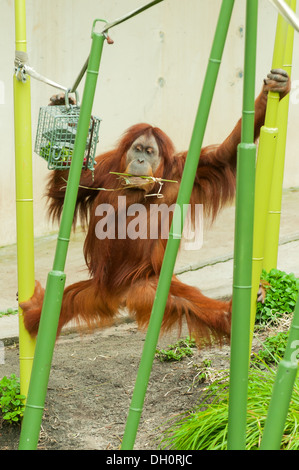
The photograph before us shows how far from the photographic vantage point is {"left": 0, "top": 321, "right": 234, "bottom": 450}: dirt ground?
3328mm

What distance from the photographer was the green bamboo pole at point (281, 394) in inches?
64.6

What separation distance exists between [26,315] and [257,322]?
5.52 ft

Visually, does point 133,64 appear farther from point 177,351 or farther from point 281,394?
point 281,394

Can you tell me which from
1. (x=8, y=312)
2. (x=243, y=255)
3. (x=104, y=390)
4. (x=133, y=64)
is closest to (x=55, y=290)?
(x=243, y=255)

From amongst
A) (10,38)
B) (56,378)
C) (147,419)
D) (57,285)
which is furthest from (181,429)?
(10,38)

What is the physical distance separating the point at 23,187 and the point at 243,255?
5.05 ft

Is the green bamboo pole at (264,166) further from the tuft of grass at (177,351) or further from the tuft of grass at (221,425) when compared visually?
the tuft of grass at (177,351)

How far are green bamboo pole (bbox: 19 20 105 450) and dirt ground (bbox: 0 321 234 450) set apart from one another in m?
1.23

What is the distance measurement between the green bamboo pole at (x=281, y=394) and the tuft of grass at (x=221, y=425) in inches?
45.2

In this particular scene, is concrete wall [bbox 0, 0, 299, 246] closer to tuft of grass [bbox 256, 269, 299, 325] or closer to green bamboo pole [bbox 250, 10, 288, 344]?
tuft of grass [bbox 256, 269, 299, 325]

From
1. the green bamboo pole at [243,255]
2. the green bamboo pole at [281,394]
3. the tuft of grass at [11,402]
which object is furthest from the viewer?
the tuft of grass at [11,402]

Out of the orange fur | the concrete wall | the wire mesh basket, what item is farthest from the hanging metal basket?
the concrete wall

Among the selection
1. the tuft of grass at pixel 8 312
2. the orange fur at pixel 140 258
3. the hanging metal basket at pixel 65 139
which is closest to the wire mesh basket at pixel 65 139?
the hanging metal basket at pixel 65 139

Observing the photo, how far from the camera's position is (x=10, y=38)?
5.93 m
